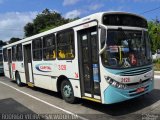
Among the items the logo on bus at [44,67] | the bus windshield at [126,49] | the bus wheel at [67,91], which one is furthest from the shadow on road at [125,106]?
the logo on bus at [44,67]

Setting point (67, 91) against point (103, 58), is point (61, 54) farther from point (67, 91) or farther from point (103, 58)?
point (103, 58)

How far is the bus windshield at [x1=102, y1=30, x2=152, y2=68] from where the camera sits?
25.6ft

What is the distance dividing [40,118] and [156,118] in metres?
3.26

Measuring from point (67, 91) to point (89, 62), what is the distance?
6.54 ft

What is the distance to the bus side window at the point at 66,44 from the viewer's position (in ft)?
30.6

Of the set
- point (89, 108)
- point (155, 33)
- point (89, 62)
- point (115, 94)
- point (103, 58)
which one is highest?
point (155, 33)

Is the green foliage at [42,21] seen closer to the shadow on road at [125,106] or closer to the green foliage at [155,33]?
the green foliage at [155,33]

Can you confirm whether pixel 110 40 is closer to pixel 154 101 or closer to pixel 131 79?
pixel 131 79

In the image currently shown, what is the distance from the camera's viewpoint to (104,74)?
767cm

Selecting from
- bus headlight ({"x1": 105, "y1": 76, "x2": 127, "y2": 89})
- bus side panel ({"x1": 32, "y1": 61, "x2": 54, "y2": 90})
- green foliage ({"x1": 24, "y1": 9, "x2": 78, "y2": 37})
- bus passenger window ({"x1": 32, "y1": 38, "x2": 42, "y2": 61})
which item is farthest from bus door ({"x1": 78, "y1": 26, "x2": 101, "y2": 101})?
green foliage ({"x1": 24, "y1": 9, "x2": 78, "y2": 37})

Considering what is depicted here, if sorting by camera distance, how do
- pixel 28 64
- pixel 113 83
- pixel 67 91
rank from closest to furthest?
pixel 113 83, pixel 67 91, pixel 28 64

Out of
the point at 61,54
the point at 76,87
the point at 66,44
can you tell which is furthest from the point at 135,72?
the point at 61,54

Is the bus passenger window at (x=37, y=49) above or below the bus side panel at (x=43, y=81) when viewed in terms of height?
above

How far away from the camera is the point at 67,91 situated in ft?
32.6
